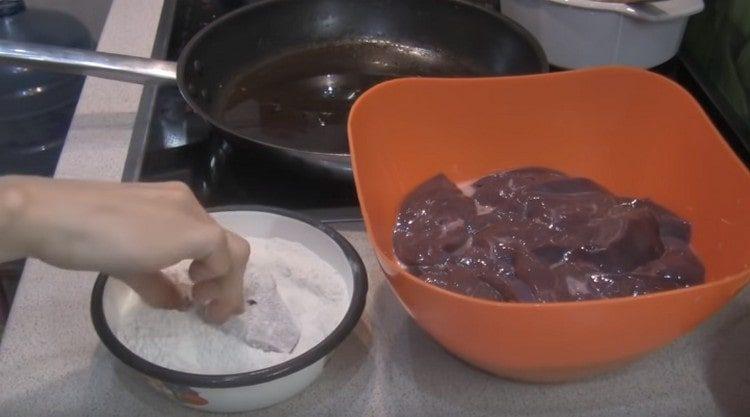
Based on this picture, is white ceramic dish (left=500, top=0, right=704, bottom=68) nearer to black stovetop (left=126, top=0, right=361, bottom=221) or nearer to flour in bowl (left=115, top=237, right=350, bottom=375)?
black stovetop (left=126, top=0, right=361, bottom=221)

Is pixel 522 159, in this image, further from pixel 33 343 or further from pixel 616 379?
pixel 33 343

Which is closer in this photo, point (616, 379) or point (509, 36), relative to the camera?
point (616, 379)

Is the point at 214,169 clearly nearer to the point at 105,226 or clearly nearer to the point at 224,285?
the point at 224,285

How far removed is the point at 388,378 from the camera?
61cm

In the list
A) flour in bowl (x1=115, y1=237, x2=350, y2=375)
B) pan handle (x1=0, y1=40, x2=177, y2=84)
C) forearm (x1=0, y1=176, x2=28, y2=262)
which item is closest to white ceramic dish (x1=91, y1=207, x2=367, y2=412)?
flour in bowl (x1=115, y1=237, x2=350, y2=375)

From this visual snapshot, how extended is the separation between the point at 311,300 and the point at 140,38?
58cm

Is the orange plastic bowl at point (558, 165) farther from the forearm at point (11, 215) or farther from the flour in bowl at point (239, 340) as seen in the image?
the forearm at point (11, 215)

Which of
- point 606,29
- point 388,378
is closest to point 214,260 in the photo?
point 388,378

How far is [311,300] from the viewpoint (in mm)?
618

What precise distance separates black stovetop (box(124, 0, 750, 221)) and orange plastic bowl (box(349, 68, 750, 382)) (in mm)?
100

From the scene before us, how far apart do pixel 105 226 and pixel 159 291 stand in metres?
0.16

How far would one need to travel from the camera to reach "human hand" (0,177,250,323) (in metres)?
0.40

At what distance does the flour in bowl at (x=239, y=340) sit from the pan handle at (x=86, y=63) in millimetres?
273

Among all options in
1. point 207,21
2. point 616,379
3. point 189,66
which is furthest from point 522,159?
point 207,21
